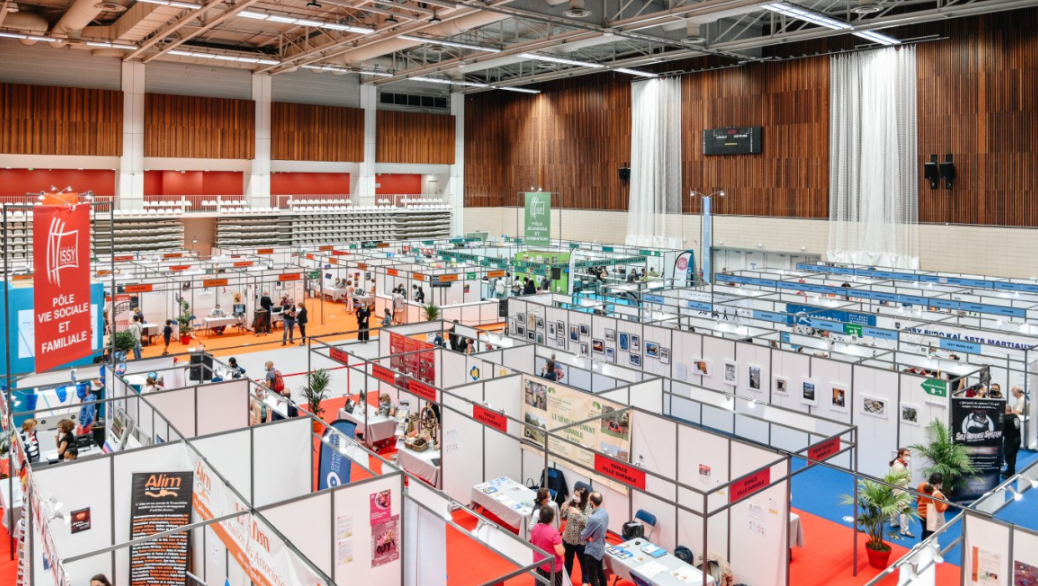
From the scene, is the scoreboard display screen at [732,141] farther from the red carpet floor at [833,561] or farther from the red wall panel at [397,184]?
the red carpet floor at [833,561]

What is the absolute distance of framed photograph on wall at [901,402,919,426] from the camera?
464 inches

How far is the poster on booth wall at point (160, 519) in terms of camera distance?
7758 mm

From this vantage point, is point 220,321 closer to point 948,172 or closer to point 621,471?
point 621,471

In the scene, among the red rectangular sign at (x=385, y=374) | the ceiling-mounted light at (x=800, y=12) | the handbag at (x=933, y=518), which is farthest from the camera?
the ceiling-mounted light at (x=800, y=12)

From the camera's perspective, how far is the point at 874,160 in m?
28.3

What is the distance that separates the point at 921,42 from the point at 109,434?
27.3 meters

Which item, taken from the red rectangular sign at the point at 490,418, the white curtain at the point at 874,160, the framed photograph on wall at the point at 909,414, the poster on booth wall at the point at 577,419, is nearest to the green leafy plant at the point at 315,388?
the poster on booth wall at the point at 577,419

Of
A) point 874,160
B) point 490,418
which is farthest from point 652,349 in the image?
point 874,160

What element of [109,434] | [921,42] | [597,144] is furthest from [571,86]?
[109,434]

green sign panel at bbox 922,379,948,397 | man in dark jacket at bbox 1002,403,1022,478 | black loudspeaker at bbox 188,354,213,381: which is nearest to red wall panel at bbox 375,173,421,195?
black loudspeaker at bbox 188,354,213,381

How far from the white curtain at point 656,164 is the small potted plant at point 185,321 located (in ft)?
67.4

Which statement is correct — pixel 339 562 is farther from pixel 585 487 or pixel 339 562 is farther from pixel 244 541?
pixel 585 487

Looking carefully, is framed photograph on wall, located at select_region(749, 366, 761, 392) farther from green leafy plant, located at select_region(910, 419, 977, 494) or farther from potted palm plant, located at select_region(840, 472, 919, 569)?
potted palm plant, located at select_region(840, 472, 919, 569)

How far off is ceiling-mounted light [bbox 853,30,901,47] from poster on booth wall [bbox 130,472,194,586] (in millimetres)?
24192
